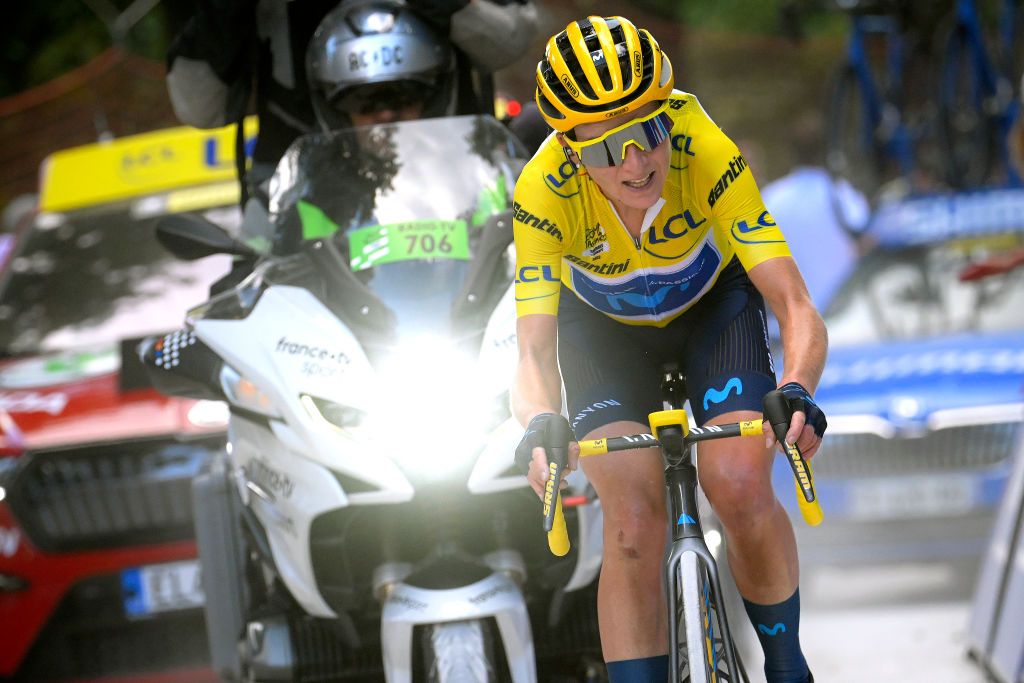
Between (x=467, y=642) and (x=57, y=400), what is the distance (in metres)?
3.08

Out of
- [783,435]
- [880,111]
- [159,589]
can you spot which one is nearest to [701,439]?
[783,435]

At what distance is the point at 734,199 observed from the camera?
4.05 m

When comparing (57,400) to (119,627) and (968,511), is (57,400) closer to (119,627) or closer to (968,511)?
(119,627)

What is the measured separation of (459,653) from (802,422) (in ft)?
3.76

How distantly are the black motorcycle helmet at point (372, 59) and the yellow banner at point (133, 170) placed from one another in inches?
97.8

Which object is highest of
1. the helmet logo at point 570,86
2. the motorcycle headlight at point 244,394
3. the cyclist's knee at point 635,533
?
the helmet logo at point 570,86

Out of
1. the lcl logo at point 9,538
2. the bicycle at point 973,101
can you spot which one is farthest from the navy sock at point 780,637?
the bicycle at point 973,101

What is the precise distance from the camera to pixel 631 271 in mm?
4273

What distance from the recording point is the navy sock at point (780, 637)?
13.4ft

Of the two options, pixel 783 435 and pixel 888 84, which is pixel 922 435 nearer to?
pixel 783 435

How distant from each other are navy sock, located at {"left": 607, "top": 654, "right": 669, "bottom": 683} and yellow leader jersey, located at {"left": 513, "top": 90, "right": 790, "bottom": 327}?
0.88 metres

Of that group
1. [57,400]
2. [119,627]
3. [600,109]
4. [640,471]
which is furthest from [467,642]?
[57,400]

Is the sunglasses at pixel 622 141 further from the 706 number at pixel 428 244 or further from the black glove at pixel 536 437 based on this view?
the 706 number at pixel 428 244

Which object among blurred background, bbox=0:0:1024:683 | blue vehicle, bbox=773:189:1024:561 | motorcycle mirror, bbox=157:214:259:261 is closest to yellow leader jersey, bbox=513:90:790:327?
motorcycle mirror, bbox=157:214:259:261
